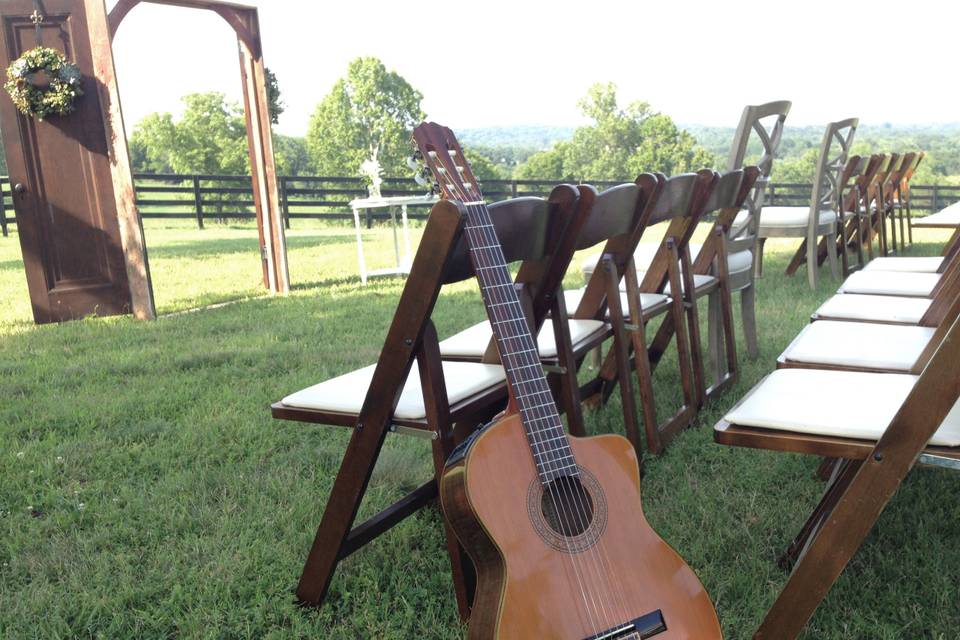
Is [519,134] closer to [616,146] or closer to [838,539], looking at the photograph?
[616,146]

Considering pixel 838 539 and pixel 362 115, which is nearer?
pixel 838 539

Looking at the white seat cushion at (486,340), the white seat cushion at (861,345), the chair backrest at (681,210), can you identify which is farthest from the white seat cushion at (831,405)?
the chair backrest at (681,210)

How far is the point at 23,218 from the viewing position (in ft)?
18.3

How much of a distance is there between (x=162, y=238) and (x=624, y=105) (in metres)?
28.6

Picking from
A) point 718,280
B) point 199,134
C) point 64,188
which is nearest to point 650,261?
point 718,280

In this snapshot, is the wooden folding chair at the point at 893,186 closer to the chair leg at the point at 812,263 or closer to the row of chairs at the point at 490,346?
the chair leg at the point at 812,263

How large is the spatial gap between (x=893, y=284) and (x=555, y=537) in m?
2.51

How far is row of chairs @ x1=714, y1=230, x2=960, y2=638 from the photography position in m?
1.26

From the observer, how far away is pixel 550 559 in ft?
4.45

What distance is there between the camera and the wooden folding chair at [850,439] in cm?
124

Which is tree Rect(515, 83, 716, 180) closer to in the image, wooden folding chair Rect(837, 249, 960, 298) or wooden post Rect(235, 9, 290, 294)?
wooden post Rect(235, 9, 290, 294)

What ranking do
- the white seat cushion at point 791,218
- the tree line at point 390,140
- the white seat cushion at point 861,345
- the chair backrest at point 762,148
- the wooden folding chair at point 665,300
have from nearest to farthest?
the white seat cushion at point 861,345, the wooden folding chair at point 665,300, the chair backrest at point 762,148, the white seat cushion at point 791,218, the tree line at point 390,140

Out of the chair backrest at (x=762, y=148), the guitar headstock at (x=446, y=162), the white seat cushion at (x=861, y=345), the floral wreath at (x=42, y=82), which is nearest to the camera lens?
the guitar headstock at (x=446, y=162)

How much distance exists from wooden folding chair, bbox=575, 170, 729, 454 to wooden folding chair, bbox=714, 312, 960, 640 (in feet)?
3.20
